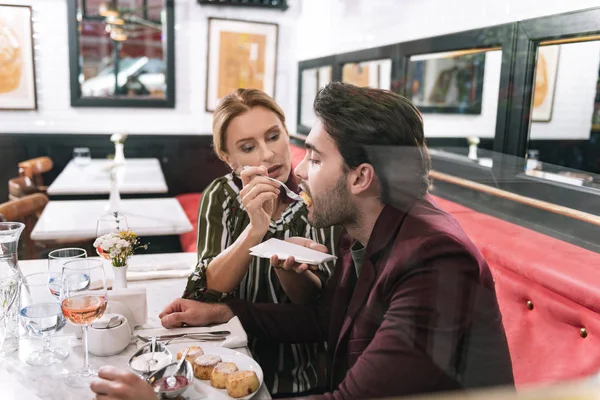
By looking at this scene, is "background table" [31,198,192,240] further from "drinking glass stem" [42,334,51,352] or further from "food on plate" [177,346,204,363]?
"food on plate" [177,346,204,363]

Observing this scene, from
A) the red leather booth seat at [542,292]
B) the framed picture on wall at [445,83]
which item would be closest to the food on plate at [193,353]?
the red leather booth seat at [542,292]

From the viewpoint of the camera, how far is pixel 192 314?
3.74 ft

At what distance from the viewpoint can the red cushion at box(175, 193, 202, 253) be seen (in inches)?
81.7

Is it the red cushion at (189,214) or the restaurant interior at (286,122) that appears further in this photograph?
the red cushion at (189,214)

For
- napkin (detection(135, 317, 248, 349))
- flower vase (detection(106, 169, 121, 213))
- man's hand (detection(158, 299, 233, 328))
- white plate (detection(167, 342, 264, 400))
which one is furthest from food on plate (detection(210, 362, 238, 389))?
flower vase (detection(106, 169, 121, 213))

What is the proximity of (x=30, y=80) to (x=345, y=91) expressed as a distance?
0.82 metres

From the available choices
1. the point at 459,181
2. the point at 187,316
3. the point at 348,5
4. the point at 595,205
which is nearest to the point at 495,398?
the point at 187,316

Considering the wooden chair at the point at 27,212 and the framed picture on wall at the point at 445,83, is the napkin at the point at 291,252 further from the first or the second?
the framed picture on wall at the point at 445,83

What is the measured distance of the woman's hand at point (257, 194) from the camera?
123cm

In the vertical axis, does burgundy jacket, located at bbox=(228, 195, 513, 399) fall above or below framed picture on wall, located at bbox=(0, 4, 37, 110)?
below

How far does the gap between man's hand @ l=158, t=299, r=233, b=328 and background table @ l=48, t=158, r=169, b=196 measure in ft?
1.97

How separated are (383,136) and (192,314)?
0.61 m

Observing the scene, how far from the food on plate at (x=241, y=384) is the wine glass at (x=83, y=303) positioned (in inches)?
9.6

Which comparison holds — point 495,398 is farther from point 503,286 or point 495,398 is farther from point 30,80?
point 30,80
